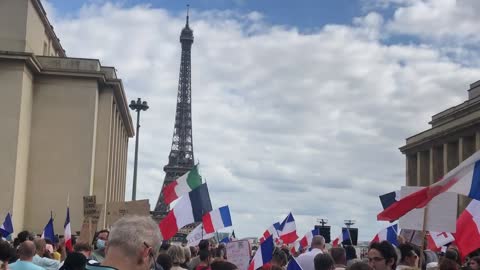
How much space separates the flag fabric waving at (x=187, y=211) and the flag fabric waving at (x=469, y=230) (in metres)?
6.07

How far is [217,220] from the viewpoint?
54.5ft

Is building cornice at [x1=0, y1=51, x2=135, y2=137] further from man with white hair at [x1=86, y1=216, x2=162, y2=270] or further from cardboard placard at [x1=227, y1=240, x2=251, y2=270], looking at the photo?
man with white hair at [x1=86, y1=216, x2=162, y2=270]

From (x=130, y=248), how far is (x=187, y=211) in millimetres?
11238

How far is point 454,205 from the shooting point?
30.3 feet

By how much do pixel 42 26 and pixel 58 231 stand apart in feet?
46.7

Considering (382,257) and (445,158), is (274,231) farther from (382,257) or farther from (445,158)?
(445,158)

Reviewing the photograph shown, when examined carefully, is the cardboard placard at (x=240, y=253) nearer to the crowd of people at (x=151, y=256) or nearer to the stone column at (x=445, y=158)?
the crowd of people at (x=151, y=256)

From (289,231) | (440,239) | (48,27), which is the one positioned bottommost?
(289,231)

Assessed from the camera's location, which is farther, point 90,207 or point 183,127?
point 183,127

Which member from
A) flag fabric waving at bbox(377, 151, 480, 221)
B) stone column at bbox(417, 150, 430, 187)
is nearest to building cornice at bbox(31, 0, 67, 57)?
stone column at bbox(417, 150, 430, 187)

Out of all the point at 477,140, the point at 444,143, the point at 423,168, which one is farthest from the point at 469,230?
the point at 423,168

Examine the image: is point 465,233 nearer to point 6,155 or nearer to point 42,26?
point 6,155

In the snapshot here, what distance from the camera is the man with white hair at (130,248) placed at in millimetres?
3625

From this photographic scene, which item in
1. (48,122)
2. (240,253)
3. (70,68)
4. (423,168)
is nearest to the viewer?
(240,253)
